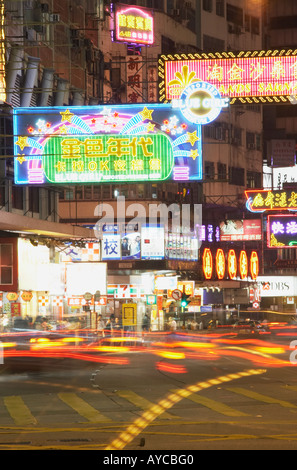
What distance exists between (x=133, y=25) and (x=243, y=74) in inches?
877

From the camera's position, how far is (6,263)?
Answer: 45312 millimetres

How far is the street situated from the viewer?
15172 millimetres

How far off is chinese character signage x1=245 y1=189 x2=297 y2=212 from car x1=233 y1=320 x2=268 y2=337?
10.9 metres

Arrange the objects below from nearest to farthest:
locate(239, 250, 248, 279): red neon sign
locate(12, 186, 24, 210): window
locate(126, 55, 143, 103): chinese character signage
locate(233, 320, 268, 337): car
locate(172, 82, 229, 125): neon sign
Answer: locate(172, 82, 229, 125): neon sign < locate(12, 186, 24, 210): window < locate(233, 320, 268, 337): car < locate(126, 55, 143, 103): chinese character signage < locate(239, 250, 248, 279): red neon sign

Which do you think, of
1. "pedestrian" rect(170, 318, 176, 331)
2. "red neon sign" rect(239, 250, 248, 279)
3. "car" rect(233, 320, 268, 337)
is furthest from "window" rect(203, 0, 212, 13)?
"pedestrian" rect(170, 318, 176, 331)

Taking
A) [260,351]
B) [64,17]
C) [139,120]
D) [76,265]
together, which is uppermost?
[64,17]

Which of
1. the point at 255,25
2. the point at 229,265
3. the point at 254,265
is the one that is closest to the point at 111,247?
the point at 229,265

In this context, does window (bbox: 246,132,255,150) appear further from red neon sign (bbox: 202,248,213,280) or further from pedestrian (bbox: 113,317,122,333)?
pedestrian (bbox: 113,317,122,333)

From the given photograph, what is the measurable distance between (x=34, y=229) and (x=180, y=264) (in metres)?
26.7

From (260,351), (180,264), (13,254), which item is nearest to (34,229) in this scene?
(13,254)

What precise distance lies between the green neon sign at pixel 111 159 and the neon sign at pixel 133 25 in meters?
21.5

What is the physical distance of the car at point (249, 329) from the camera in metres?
56.4
